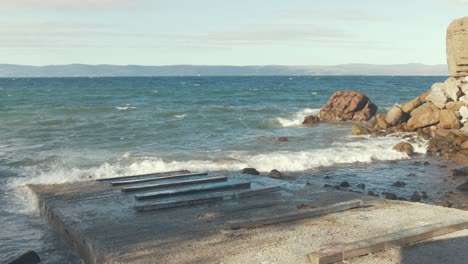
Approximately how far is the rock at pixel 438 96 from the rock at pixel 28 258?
23.5 metres

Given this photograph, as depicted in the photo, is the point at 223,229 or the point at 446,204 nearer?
the point at 223,229

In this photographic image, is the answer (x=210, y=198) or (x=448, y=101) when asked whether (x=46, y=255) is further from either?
(x=448, y=101)

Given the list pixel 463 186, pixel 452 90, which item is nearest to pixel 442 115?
pixel 452 90

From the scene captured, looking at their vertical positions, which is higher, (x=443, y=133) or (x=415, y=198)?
(x=415, y=198)

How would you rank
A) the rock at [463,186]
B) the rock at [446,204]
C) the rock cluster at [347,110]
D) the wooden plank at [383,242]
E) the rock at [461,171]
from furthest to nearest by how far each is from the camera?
the rock cluster at [347,110]
the rock at [461,171]
the rock at [463,186]
the rock at [446,204]
the wooden plank at [383,242]

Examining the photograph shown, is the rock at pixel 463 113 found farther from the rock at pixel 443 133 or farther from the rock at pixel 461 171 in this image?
the rock at pixel 461 171

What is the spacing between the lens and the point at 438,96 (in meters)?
27.3

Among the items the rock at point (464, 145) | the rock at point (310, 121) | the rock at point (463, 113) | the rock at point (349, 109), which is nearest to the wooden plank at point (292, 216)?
the rock at point (464, 145)

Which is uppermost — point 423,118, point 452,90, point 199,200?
point 452,90

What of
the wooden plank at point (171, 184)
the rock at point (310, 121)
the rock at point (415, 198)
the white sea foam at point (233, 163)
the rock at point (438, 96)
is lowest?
the rock at point (310, 121)

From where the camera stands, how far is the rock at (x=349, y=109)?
3247cm

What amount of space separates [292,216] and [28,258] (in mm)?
4125

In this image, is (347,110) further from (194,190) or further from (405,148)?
(194,190)

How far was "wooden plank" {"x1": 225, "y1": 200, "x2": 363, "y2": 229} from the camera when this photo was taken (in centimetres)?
809
